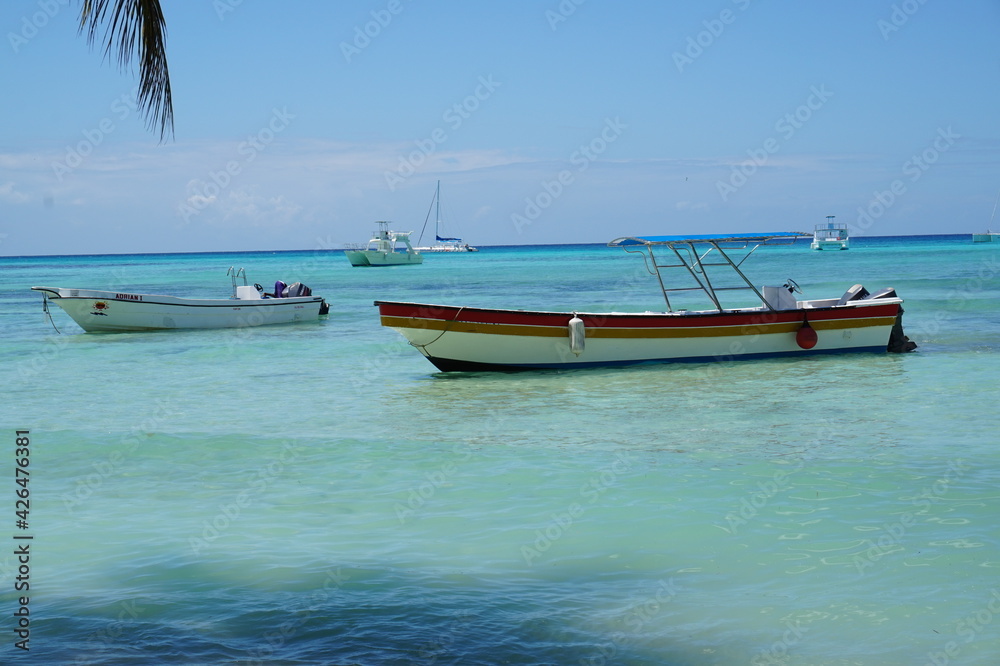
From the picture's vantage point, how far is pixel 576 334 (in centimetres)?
1491

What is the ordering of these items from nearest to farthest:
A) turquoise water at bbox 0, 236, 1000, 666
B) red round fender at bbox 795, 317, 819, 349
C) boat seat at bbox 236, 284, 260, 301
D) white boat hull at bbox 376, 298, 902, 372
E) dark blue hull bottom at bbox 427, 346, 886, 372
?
turquoise water at bbox 0, 236, 1000, 666
white boat hull at bbox 376, 298, 902, 372
dark blue hull bottom at bbox 427, 346, 886, 372
red round fender at bbox 795, 317, 819, 349
boat seat at bbox 236, 284, 260, 301

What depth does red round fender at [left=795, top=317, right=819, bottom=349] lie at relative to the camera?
16.1m

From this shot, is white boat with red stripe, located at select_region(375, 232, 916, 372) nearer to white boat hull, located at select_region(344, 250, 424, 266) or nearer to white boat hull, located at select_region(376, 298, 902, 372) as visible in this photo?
white boat hull, located at select_region(376, 298, 902, 372)

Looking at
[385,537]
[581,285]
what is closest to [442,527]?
[385,537]

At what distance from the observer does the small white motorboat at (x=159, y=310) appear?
23.8m

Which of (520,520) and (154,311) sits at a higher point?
(154,311)

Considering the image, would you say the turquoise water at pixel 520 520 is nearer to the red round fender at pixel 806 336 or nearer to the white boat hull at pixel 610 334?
the white boat hull at pixel 610 334

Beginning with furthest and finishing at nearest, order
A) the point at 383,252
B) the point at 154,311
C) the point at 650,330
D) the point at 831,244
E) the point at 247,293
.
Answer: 1. the point at 831,244
2. the point at 383,252
3. the point at 247,293
4. the point at 154,311
5. the point at 650,330

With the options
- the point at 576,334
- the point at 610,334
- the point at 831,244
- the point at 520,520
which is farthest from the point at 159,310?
the point at 831,244

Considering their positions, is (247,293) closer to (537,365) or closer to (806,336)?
(537,365)

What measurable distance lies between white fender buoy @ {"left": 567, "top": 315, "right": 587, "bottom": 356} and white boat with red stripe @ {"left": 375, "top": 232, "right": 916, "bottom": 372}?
16 millimetres

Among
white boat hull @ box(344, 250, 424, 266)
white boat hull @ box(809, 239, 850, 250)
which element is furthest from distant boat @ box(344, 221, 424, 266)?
white boat hull @ box(809, 239, 850, 250)

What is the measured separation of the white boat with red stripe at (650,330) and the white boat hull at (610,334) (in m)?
0.02

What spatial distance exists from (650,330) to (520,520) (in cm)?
864
